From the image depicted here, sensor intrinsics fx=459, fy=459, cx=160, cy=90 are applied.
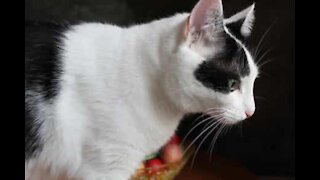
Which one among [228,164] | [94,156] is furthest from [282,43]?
[94,156]

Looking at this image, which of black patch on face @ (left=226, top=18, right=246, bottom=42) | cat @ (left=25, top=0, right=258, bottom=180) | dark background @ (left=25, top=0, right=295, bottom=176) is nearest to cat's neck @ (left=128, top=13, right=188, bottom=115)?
cat @ (left=25, top=0, right=258, bottom=180)

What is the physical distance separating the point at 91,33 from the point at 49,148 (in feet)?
0.94

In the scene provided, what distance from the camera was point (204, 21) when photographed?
96cm

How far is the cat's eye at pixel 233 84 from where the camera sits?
3.26 ft

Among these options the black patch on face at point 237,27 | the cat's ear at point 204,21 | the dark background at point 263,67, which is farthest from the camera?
the dark background at point 263,67

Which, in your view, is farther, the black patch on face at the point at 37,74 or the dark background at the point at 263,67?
the dark background at the point at 263,67

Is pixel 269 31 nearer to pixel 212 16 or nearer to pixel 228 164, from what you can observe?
pixel 228 164

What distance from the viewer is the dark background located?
1561mm

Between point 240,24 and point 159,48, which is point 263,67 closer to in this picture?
point 240,24

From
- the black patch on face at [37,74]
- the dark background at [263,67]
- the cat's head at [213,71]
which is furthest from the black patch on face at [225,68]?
the dark background at [263,67]

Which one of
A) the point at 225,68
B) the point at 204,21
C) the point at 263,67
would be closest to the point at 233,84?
the point at 225,68

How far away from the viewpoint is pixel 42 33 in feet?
3.45

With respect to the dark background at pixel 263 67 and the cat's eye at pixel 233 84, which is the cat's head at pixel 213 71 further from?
the dark background at pixel 263 67

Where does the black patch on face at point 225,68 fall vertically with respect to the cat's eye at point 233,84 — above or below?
above
